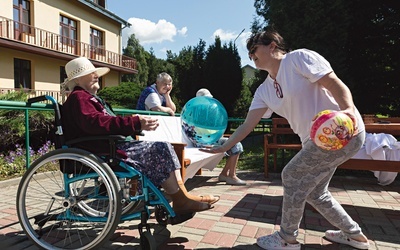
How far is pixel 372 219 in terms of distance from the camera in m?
3.05

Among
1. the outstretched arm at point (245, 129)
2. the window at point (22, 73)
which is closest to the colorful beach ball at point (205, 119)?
the outstretched arm at point (245, 129)

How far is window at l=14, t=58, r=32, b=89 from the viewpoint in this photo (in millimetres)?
15426

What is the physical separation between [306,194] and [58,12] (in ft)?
62.1

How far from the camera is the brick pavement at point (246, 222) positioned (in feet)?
7.87

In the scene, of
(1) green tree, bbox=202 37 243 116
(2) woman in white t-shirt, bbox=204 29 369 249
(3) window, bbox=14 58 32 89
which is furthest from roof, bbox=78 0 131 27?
(2) woman in white t-shirt, bbox=204 29 369 249

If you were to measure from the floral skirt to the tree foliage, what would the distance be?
797cm

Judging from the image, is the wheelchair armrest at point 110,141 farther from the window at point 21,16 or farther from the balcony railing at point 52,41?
→ the window at point 21,16

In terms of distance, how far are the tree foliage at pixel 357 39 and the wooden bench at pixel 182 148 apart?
6.00 m

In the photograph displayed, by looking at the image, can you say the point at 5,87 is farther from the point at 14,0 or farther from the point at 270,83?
the point at 270,83

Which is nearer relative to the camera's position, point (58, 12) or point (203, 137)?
point (203, 137)

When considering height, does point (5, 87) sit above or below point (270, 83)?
above

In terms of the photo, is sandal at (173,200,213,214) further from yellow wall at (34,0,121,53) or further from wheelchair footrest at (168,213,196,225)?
yellow wall at (34,0,121,53)

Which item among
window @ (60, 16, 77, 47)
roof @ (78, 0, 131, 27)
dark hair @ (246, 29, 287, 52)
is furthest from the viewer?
roof @ (78, 0, 131, 27)

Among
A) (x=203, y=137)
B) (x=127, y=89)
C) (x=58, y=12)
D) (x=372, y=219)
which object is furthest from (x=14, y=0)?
(x=372, y=219)
